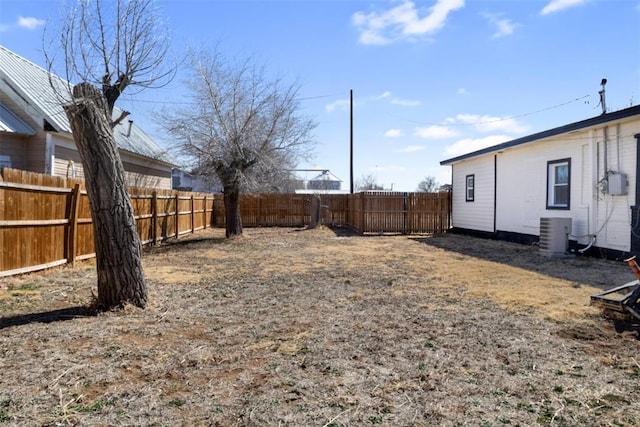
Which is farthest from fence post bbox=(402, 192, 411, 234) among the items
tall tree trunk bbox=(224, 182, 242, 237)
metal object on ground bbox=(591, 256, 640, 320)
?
metal object on ground bbox=(591, 256, 640, 320)

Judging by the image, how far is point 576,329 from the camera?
4.34 m

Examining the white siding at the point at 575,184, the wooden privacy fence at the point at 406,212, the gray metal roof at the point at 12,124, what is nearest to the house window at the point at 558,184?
the white siding at the point at 575,184

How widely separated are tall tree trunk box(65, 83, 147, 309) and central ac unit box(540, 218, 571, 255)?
9132 mm

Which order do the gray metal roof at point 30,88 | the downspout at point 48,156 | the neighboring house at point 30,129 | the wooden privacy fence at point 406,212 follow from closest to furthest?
1. the neighboring house at point 30,129
2. the gray metal roof at point 30,88
3. the downspout at point 48,156
4. the wooden privacy fence at point 406,212

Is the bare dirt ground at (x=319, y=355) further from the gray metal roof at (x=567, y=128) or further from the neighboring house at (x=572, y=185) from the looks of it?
the gray metal roof at (x=567, y=128)

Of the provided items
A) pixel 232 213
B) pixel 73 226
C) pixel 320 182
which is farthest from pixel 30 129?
pixel 320 182

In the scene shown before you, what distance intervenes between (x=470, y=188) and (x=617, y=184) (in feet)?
24.9

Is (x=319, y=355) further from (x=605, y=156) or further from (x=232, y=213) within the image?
(x=232, y=213)

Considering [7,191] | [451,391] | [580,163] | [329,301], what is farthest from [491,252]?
[7,191]

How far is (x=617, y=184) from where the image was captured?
9.05 meters

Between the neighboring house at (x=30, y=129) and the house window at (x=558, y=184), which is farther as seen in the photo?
the neighboring house at (x=30, y=129)

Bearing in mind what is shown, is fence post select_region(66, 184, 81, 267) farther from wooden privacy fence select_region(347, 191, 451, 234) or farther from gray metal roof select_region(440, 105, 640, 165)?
wooden privacy fence select_region(347, 191, 451, 234)

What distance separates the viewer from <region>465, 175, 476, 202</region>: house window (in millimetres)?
16297

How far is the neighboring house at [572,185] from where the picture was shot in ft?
29.5
